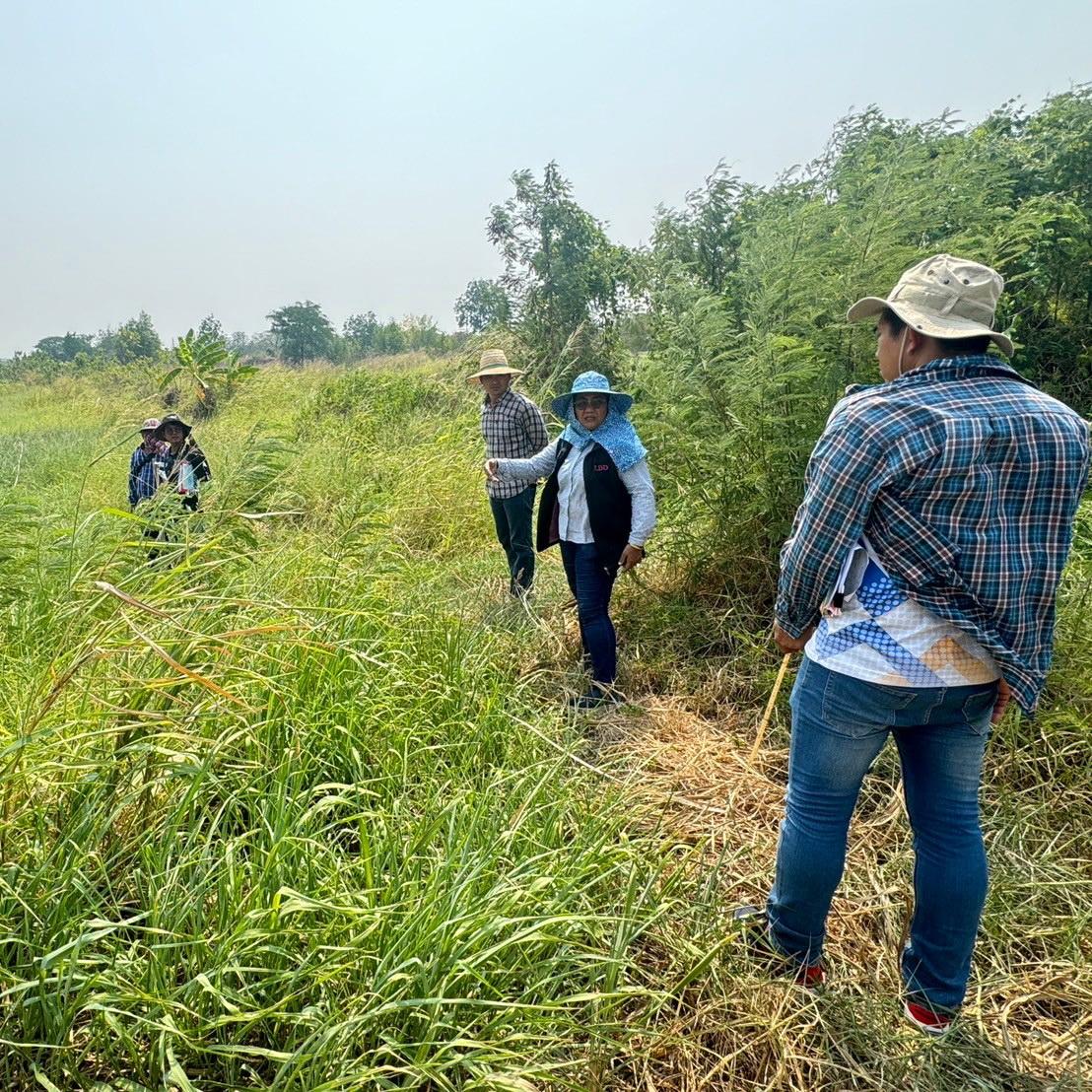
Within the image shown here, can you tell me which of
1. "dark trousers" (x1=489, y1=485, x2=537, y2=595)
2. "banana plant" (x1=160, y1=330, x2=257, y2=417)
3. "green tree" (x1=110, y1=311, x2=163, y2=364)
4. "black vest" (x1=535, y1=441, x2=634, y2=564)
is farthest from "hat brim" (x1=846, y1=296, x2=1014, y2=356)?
"green tree" (x1=110, y1=311, x2=163, y2=364)

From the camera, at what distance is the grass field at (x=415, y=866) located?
1219mm

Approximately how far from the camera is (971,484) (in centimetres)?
125

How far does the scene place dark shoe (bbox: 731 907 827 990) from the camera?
1.61m

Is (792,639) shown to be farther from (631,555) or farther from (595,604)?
(595,604)

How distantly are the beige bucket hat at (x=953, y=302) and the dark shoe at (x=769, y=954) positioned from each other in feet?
4.56

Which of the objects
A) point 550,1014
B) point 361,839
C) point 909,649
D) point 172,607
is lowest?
point 550,1014

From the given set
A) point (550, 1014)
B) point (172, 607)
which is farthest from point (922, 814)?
point (172, 607)

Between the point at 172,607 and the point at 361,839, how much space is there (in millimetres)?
1036

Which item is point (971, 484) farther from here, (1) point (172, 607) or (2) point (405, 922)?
(1) point (172, 607)

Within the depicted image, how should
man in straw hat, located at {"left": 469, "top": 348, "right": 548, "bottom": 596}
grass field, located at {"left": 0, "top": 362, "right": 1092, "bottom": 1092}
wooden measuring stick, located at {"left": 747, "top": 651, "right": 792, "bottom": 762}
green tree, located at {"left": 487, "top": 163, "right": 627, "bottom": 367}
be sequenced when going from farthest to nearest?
green tree, located at {"left": 487, "top": 163, "right": 627, "bottom": 367} → man in straw hat, located at {"left": 469, "top": 348, "right": 548, "bottom": 596} → wooden measuring stick, located at {"left": 747, "top": 651, "right": 792, "bottom": 762} → grass field, located at {"left": 0, "top": 362, "right": 1092, "bottom": 1092}

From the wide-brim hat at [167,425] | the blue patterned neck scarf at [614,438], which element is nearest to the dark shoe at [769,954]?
the blue patterned neck scarf at [614,438]

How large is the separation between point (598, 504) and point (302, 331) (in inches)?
1708

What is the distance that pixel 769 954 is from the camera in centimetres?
166

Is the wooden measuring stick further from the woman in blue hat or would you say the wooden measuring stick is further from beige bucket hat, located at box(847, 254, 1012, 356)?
beige bucket hat, located at box(847, 254, 1012, 356)
